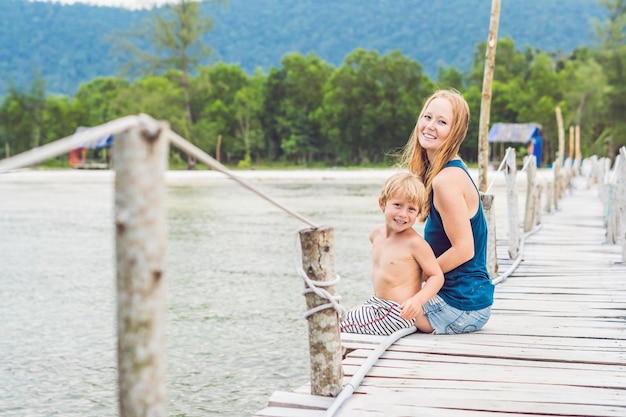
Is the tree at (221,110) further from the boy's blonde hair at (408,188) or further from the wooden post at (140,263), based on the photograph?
the wooden post at (140,263)

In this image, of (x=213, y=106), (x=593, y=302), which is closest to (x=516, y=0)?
(x=213, y=106)

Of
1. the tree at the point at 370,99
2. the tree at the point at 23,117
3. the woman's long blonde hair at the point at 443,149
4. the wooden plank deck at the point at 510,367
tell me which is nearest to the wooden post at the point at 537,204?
the wooden plank deck at the point at 510,367

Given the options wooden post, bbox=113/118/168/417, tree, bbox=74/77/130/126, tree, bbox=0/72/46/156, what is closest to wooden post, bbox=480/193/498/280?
wooden post, bbox=113/118/168/417

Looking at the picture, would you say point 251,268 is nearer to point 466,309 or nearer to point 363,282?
point 363,282

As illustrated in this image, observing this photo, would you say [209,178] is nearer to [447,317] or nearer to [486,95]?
[486,95]

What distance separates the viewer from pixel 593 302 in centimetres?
564

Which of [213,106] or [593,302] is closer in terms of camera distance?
[593,302]

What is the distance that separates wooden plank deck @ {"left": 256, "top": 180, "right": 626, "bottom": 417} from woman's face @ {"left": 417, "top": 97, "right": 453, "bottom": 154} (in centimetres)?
106

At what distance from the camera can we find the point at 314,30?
17562 cm

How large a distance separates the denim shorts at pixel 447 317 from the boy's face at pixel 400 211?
47 cm

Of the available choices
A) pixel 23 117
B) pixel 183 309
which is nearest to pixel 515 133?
pixel 23 117

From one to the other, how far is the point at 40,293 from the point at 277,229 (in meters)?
8.05

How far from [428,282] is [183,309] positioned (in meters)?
5.88

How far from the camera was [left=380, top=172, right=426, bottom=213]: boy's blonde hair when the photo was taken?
4211 mm
